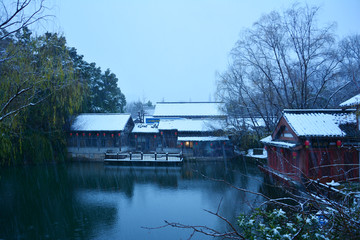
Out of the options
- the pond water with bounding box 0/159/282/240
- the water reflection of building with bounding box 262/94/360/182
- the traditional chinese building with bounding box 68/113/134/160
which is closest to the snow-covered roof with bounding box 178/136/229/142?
the pond water with bounding box 0/159/282/240

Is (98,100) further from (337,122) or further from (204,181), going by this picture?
(337,122)

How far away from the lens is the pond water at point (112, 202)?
8.35m

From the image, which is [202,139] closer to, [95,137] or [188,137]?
[188,137]

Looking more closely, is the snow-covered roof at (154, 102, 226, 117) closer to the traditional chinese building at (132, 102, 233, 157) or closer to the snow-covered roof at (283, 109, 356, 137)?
the traditional chinese building at (132, 102, 233, 157)

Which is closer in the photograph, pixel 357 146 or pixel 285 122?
pixel 357 146

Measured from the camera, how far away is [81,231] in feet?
27.0

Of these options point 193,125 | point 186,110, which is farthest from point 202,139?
point 186,110

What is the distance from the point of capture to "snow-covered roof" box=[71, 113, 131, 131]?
82.5ft

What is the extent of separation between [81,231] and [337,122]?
461 inches

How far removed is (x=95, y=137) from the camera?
83.5 feet

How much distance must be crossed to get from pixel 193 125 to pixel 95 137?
33.5 ft

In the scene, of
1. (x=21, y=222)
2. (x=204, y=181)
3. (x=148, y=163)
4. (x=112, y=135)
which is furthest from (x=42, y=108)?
(x=204, y=181)

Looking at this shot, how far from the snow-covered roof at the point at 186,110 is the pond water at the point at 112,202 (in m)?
15.2

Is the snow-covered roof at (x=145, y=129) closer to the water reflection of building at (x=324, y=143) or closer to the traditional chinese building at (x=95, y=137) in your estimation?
the traditional chinese building at (x=95, y=137)
